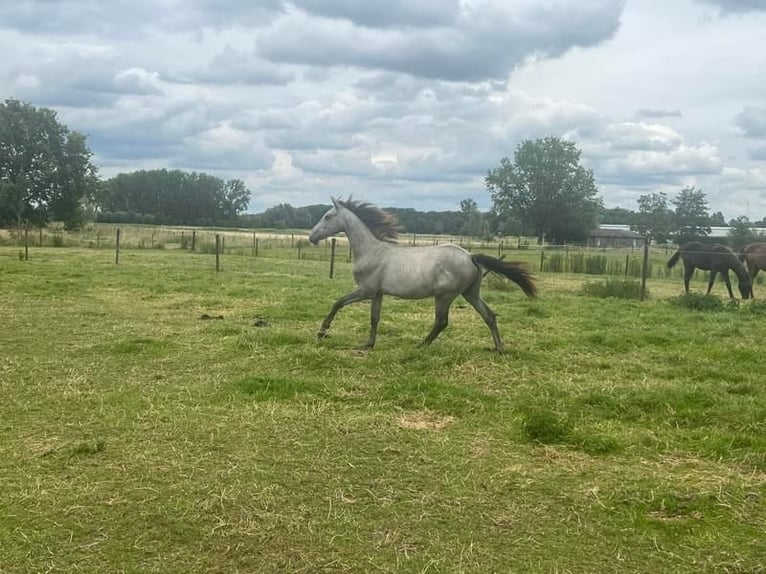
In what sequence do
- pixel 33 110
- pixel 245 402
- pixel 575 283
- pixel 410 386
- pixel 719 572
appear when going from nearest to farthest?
1. pixel 719 572
2. pixel 245 402
3. pixel 410 386
4. pixel 575 283
5. pixel 33 110

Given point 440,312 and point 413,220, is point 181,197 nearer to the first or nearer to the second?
point 413,220

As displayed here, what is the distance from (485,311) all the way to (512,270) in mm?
600

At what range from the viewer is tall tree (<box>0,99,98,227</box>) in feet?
145

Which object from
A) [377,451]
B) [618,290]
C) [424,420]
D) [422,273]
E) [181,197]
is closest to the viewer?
[377,451]

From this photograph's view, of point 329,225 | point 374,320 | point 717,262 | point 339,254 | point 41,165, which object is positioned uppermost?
point 41,165

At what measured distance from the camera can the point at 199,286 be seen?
1445 cm

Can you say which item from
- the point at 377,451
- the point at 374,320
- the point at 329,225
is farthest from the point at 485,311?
the point at 377,451

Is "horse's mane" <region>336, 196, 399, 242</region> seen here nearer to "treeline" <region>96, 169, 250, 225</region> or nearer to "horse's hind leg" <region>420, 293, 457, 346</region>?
"horse's hind leg" <region>420, 293, 457, 346</region>

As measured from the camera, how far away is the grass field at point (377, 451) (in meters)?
3.38

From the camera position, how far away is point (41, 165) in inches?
1764

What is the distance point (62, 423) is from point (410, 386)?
2.87 meters

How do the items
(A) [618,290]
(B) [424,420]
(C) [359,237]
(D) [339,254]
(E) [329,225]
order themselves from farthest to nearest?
(D) [339,254]
(A) [618,290]
(E) [329,225]
(C) [359,237]
(B) [424,420]

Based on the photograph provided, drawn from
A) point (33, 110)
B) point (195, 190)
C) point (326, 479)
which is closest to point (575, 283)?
point (326, 479)

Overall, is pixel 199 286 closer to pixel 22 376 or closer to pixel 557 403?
pixel 22 376
